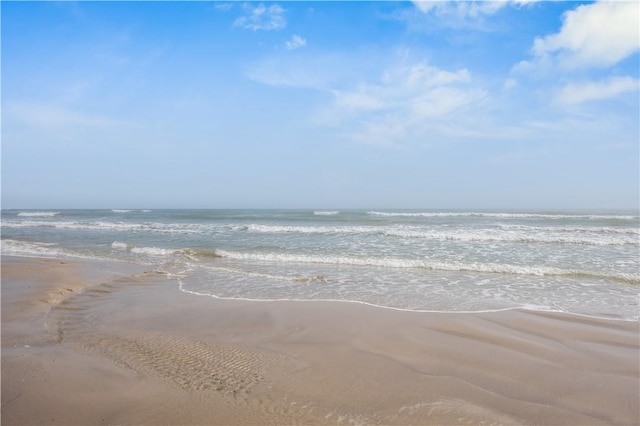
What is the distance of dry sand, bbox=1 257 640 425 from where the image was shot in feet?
9.66

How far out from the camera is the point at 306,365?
386 cm

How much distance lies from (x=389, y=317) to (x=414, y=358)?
159 centimetres

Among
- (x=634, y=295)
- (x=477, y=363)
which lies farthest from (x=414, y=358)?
(x=634, y=295)

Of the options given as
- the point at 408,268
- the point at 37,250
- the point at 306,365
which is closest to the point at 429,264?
the point at 408,268

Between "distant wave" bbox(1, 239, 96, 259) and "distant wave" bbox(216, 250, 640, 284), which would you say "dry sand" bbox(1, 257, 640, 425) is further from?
"distant wave" bbox(1, 239, 96, 259)

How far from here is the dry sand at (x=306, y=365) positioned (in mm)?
2943

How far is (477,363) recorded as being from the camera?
3.99 m

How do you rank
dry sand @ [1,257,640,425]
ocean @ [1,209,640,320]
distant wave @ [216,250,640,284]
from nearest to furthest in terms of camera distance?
dry sand @ [1,257,640,425], ocean @ [1,209,640,320], distant wave @ [216,250,640,284]

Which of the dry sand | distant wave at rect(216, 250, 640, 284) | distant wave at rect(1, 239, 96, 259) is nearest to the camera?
the dry sand

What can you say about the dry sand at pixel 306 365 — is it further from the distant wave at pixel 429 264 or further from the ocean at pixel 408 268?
the distant wave at pixel 429 264

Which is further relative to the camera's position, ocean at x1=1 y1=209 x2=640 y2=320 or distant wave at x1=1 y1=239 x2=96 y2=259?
distant wave at x1=1 y1=239 x2=96 y2=259

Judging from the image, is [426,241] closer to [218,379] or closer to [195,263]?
[195,263]

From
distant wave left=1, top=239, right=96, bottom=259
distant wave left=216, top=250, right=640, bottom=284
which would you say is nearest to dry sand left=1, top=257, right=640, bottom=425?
distant wave left=216, top=250, right=640, bottom=284

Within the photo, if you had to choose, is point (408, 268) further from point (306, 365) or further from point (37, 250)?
point (37, 250)
